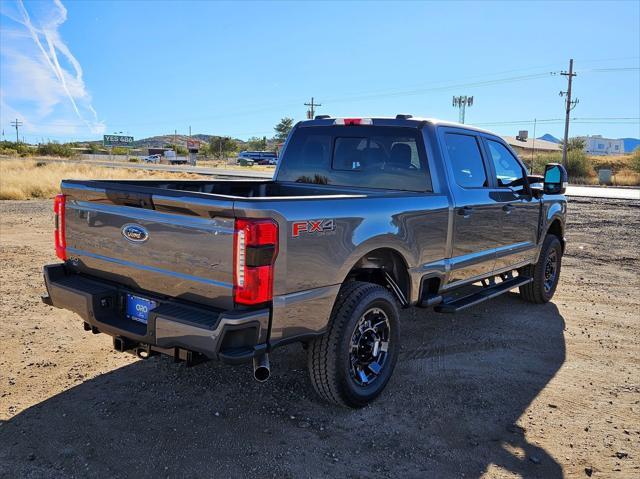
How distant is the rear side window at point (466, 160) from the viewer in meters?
4.90

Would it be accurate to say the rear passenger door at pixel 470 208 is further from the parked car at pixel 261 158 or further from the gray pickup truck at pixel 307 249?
the parked car at pixel 261 158

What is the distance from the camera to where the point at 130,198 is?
11.1 feet

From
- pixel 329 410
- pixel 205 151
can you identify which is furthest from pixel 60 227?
pixel 205 151

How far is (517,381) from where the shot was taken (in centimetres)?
445

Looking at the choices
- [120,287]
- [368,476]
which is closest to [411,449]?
[368,476]

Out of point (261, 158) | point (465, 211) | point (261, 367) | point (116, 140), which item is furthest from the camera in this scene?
point (116, 140)

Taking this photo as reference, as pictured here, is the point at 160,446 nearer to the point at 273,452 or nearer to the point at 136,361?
the point at 273,452

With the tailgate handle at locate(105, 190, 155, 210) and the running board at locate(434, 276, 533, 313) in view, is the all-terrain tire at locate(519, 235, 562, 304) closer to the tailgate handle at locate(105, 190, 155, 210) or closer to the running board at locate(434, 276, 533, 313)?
the running board at locate(434, 276, 533, 313)

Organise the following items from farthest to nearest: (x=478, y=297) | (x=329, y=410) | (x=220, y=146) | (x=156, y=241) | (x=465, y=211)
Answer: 1. (x=220, y=146)
2. (x=478, y=297)
3. (x=465, y=211)
4. (x=329, y=410)
5. (x=156, y=241)

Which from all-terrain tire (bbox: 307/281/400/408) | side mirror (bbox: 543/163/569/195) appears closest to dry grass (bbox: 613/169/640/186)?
side mirror (bbox: 543/163/569/195)

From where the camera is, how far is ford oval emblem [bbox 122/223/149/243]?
3.34m

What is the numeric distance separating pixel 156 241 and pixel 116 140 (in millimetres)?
129651

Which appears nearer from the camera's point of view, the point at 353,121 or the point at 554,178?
the point at 353,121

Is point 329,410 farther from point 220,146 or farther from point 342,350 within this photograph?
point 220,146
